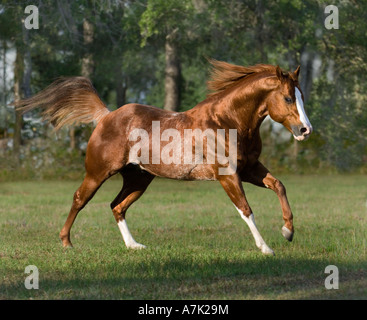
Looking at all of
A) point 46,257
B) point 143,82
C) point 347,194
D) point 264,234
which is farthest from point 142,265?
point 143,82

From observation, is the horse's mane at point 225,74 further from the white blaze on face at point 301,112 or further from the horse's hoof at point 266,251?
the horse's hoof at point 266,251

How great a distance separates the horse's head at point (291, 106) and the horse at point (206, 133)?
0.4 inches

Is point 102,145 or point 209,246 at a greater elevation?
point 102,145

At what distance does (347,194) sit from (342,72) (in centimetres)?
799

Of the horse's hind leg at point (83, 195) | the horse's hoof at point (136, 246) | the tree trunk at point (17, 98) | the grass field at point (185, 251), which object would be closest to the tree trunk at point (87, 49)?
the tree trunk at point (17, 98)

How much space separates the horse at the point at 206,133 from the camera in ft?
22.3

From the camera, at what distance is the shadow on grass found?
5285 mm

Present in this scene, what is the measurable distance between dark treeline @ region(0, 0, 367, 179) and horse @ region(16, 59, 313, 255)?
10.3 meters

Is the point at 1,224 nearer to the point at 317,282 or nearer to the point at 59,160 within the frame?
the point at 317,282

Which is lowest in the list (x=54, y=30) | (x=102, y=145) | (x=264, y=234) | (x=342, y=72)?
(x=264, y=234)

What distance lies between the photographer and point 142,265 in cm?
649

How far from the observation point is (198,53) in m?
23.1

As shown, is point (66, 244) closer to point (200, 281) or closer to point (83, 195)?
point (83, 195)
